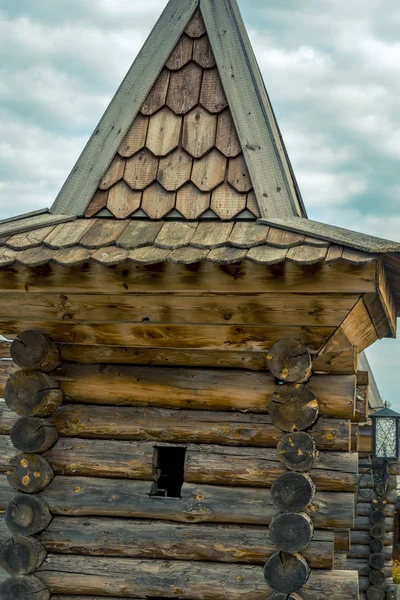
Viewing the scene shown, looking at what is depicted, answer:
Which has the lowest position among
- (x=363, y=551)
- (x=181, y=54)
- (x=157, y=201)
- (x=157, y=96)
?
(x=363, y=551)

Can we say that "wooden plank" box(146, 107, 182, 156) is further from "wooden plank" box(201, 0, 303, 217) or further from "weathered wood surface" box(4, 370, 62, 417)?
"weathered wood surface" box(4, 370, 62, 417)

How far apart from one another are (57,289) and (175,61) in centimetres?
233

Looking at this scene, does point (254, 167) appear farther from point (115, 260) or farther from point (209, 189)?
point (115, 260)

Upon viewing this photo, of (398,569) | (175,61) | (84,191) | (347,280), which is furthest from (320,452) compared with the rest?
(398,569)

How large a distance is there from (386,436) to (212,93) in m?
6.25

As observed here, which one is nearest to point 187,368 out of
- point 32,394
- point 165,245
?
Result: point 165,245

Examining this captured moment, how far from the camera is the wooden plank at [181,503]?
6.28 meters

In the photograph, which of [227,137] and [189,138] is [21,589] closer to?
[189,138]

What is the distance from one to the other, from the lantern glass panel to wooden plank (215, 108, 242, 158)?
19.4 feet

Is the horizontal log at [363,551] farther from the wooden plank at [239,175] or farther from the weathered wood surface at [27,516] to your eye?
the wooden plank at [239,175]

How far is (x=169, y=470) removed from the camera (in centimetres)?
715

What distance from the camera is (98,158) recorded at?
7.22 meters

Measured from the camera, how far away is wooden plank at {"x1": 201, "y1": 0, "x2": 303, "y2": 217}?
6.78 metres

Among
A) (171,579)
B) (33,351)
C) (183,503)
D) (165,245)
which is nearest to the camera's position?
(165,245)
